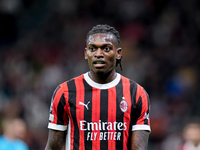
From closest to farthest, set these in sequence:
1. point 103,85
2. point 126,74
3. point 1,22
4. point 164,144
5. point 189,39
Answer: point 103,85, point 164,144, point 126,74, point 189,39, point 1,22

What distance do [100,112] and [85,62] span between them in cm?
721

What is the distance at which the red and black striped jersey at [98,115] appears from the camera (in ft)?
12.4

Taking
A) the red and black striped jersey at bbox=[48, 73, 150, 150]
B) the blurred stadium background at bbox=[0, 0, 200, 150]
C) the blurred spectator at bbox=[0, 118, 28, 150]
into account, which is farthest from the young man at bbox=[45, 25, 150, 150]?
the blurred stadium background at bbox=[0, 0, 200, 150]

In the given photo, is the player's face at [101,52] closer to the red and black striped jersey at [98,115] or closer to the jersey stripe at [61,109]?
the red and black striped jersey at [98,115]

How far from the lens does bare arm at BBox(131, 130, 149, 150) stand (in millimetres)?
3791

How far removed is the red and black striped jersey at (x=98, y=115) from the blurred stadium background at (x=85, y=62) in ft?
16.0

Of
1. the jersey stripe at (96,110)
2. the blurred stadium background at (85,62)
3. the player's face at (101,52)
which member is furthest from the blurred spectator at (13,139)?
the player's face at (101,52)

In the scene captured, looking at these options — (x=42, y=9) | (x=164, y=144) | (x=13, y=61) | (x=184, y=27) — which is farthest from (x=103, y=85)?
(x=42, y=9)

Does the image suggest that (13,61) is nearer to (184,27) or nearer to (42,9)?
(42,9)

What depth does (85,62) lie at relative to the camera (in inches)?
434

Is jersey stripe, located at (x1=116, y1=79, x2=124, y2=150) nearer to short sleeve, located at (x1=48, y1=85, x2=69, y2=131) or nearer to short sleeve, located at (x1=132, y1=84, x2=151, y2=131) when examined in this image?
short sleeve, located at (x1=132, y1=84, x2=151, y2=131)

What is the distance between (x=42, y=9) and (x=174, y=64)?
163 inches

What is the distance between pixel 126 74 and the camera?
420 inches

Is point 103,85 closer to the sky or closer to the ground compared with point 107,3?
closer to the ground
